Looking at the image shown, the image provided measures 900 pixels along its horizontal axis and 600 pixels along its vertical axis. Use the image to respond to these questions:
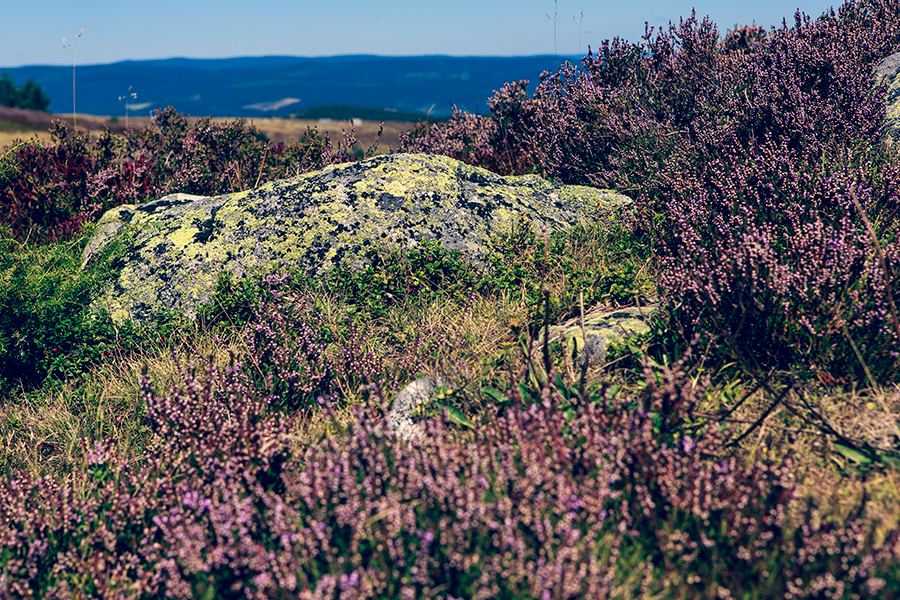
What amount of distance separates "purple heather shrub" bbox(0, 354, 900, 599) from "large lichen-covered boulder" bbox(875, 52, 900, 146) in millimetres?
4144

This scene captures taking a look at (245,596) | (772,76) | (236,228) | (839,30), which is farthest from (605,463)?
(839,30)

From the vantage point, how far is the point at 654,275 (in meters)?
4.02

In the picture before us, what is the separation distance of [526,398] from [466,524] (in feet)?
3.47

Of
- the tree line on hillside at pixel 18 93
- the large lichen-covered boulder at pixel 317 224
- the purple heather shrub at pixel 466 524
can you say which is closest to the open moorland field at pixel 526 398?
the purple heather shrub at pixel 466 524

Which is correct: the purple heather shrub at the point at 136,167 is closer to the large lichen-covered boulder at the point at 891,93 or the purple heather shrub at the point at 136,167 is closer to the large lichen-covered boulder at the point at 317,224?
the large lichen-covered boulder at the point at 317,224

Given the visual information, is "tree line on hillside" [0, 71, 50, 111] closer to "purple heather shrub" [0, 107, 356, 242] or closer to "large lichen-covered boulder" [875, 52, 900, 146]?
"purple heather shrub" [0, 107, 356, 242]

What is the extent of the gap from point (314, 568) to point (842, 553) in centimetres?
172

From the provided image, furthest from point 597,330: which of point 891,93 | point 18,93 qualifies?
point 18,93

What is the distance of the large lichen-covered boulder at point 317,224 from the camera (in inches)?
174

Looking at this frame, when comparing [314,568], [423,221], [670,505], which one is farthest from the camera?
[423,221]

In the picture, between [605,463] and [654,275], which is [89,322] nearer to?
[605,463]

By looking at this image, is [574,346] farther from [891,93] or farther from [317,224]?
[891,93]

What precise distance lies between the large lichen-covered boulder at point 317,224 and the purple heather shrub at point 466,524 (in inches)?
79.5

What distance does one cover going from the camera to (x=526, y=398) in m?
2.83
